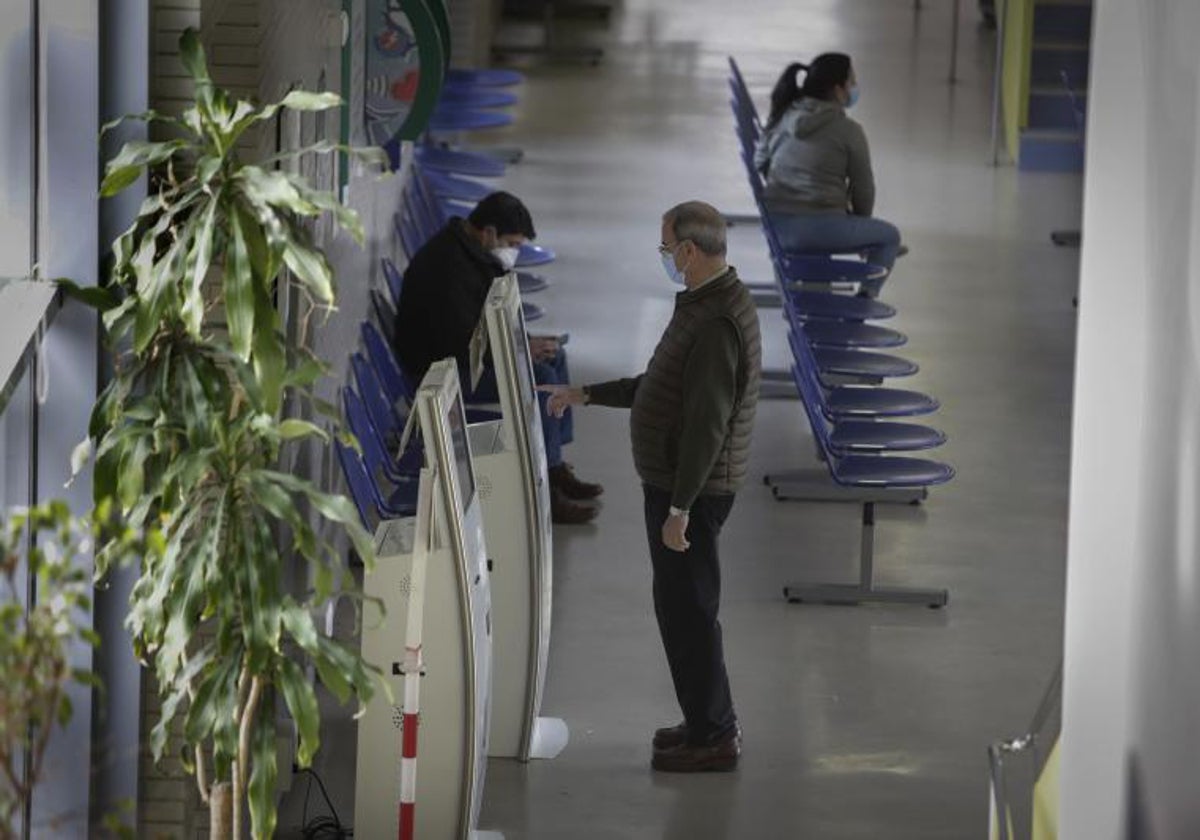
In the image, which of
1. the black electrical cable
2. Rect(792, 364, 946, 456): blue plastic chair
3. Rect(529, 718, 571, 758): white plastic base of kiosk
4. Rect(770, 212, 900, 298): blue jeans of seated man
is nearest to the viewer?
the black electrical cable

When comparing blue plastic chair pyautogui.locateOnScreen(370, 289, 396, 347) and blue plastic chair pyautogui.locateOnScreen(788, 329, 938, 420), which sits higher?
blue plastic chair pyautogui.locateOnScreen(370, 289, 396, 347)

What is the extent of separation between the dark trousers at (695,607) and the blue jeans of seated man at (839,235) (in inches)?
170

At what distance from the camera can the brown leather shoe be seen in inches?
286

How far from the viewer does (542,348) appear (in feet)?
28.1

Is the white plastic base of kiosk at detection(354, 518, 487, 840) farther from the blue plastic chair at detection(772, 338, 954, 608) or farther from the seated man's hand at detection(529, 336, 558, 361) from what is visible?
the blue plastic chair at detection(772, 338, 954, 608)

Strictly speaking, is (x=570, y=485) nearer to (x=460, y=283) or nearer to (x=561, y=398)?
(x=460, y=283)

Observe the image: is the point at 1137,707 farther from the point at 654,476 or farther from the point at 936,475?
the point at 936,475

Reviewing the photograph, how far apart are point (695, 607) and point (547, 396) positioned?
239cm

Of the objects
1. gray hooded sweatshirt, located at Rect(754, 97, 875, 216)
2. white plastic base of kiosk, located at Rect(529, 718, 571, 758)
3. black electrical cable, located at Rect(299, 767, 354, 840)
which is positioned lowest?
black electrical cable, located at Rect(299, 767, 354, 840)

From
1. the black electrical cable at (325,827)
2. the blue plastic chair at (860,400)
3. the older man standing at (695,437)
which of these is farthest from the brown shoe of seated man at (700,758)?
the blue plastic chair at (860,400)

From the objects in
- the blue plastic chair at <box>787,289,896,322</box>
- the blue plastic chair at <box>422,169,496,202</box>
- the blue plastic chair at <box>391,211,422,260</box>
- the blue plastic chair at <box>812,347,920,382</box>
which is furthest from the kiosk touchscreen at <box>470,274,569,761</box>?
the blue plastic chair at <box>422,169,496,202</box>

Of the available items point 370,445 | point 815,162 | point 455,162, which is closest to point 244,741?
point 370,445

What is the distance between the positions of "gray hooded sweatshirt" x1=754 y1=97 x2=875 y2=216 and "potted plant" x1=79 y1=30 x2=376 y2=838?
20.9 feet

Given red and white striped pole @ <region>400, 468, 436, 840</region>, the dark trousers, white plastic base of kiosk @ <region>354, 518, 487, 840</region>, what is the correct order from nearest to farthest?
red and white striped pole @ <region>400, 468, 436, 840</region>, white plastic base of kiosk @ <region>354, 518, 487, 840</region>, the dark trousers
